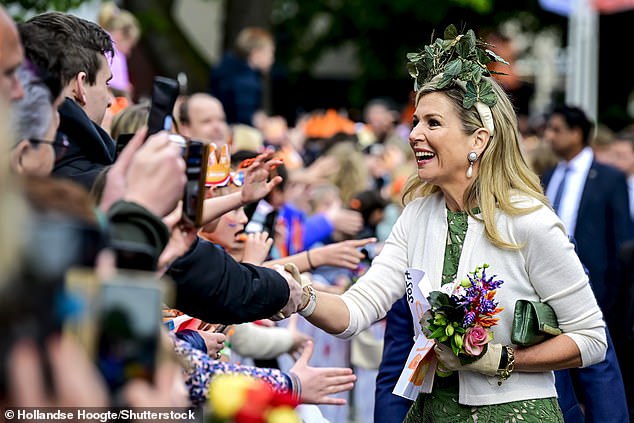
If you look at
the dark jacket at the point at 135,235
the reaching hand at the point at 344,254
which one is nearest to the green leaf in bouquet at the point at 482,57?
the reaching hand at the point at 344,254

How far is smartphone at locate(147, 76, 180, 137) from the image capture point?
3.04m

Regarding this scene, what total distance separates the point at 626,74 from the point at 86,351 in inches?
1049

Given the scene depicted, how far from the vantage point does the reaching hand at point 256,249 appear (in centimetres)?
449

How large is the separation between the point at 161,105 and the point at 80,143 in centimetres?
37

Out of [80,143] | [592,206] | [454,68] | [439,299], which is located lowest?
[592,206]

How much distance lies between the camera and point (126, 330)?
2207 millimetres

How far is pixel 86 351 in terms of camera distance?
2.15 meters

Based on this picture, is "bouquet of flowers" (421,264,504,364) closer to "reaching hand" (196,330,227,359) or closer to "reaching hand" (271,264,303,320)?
"reaching hand" (271,264,303,320)

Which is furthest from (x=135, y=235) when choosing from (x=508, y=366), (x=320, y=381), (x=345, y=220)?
(x=345, y=220)

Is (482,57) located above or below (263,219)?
above

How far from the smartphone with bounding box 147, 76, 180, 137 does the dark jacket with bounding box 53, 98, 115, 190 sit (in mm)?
239

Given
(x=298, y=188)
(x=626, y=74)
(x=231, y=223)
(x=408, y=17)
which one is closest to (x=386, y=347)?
(x=231, y=223)

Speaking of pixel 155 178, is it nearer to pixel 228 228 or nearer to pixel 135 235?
pixel 135 235

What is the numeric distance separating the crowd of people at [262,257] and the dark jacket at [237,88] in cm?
370
